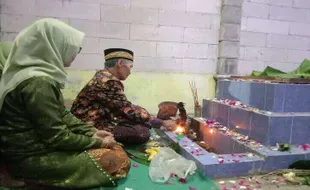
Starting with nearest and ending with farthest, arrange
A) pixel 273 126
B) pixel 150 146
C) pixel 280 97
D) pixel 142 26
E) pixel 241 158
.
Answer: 1. pixel 241 158
2. pixel 273 126
3. pixel 280 97
4. pixel 150 146
5. pixel 142 26

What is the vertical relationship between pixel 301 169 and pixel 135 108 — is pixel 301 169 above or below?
below

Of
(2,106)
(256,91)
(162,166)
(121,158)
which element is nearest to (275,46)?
(256,91)

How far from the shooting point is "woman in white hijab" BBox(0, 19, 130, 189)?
79.5 inches

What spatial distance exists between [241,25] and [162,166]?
4.24 m

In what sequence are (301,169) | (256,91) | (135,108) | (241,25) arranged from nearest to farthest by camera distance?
(301,169), (135,108), (256,91), (241,25)

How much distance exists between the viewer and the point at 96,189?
2.37 meters

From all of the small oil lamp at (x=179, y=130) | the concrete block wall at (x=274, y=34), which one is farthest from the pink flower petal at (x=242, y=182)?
the concrete block wall at (x=274, y=34)

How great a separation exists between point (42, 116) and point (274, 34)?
5.70 metres

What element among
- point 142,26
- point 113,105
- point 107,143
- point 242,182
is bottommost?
point 242,182

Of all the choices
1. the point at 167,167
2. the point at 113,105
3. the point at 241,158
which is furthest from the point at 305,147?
the point at 113,105

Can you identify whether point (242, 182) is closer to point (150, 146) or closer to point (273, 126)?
point (273, 126)

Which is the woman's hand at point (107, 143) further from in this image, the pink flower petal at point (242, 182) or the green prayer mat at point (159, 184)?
the pink flower petal at point (242, 182)

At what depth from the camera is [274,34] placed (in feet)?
20.5

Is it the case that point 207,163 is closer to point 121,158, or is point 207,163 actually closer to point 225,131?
point 121,158
